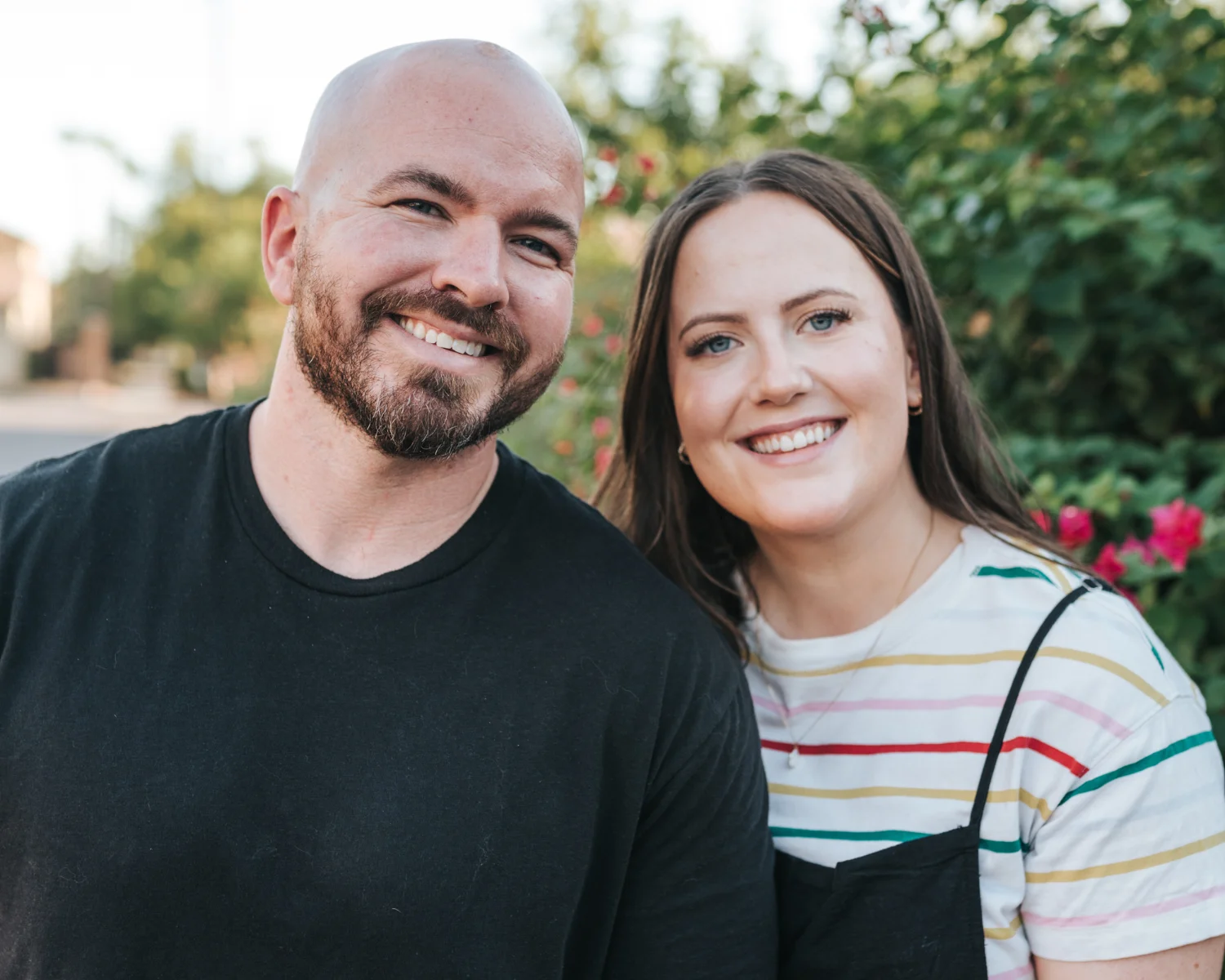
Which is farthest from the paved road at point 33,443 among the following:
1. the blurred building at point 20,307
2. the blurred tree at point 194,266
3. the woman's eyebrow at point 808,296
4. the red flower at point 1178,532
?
the blurred building at point 20,307

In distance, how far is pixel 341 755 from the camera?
5.60ft

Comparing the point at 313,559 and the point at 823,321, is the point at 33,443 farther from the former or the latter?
the point at 823,321

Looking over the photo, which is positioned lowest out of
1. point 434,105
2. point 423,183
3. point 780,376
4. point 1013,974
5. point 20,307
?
point 1013,974

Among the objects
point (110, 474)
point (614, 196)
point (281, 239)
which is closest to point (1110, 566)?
point (281, 239)

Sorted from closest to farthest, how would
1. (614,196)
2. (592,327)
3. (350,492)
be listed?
(350,492), (614,196), (592,327)

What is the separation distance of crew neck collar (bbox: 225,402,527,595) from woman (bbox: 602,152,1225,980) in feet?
1.42

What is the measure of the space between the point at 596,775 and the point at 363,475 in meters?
0.64

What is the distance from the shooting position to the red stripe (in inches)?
68.8

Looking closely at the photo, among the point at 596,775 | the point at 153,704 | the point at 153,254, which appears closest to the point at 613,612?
the point at 596,775

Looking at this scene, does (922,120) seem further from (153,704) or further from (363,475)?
(153,704)

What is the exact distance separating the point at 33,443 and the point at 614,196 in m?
17.3

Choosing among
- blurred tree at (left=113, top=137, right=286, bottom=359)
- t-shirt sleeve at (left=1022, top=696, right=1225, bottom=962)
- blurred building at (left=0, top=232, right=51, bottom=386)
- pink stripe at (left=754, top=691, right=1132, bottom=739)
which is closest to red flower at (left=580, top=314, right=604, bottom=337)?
pink stripe at (left=754, top=691, right=1132, bottom=739)

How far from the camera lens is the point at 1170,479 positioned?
2566 millimetres

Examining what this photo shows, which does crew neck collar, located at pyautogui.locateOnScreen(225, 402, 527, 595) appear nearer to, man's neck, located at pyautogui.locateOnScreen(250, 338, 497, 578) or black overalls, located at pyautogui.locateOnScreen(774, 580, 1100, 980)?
man's neck, located at pyautogui.locateOnScreen(250, 338, 497, 578)
